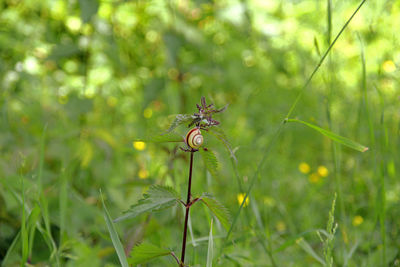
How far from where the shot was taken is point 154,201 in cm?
64

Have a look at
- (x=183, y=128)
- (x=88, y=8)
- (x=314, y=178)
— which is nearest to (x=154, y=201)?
(x=183, y=128)

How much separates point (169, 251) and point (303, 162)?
1.61 metres

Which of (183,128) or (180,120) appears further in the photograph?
(183,128)

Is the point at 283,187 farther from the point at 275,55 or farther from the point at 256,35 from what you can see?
the point at 256,35

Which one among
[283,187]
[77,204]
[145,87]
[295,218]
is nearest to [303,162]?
[283,187]

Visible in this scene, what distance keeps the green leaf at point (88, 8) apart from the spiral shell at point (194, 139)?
2.92ft

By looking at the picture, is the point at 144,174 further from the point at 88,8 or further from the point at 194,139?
the point at 194,139

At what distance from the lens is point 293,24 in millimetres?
2803

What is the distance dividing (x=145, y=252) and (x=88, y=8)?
982mm

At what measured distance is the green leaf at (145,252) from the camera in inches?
25.4

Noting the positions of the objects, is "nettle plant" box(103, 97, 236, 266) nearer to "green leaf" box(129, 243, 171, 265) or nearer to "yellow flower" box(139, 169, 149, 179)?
"green leaf" box(129, 243, 171, 265)

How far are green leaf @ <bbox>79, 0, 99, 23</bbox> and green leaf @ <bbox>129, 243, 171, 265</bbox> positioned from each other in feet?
3.04

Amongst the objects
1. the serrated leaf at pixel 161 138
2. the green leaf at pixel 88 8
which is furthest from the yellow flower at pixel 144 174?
the serrated leaf at pixel 161 138

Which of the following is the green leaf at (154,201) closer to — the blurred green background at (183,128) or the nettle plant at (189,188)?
the nettle plant at (189,188)
